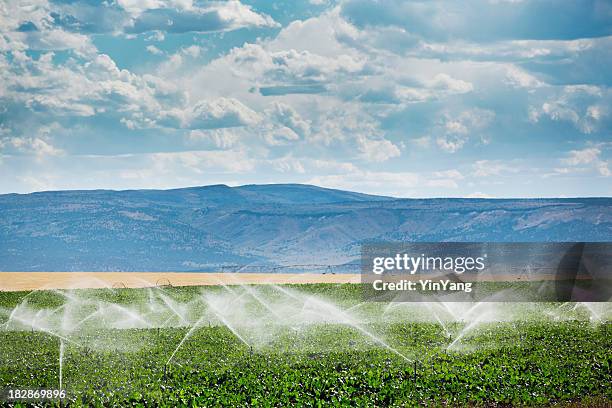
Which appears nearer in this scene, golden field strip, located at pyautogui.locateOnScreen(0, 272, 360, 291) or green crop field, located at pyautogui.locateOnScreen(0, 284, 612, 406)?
green crop field, located at pyautogui.locateOnScreen(0, 284, 612, 406)

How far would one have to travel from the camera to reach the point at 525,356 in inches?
1218

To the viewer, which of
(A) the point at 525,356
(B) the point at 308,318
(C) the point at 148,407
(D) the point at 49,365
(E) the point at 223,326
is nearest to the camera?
(C) the point at 148,407

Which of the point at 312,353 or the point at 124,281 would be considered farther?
the point at 124,281

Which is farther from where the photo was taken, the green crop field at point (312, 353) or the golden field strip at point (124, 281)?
the golden field strip at point (124, 281)

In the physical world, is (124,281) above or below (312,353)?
above

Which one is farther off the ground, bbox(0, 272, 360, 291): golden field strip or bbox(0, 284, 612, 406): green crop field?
bbox(0, 272, 360, 291): golden field strip

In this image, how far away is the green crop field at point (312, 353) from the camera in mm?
25859

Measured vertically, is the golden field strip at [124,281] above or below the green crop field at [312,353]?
above

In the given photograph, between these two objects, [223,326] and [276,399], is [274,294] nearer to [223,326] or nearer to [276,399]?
[223,326]

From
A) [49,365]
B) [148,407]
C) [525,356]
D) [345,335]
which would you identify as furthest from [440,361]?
[49,365]

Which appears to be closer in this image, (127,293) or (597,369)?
(597,369)

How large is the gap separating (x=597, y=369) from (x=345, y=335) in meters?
10.2

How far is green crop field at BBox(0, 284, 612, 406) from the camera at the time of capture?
25.9 metres

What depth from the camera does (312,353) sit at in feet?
103
